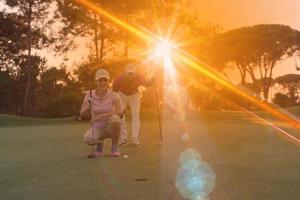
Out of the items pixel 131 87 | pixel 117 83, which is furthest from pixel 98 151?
pixel 131 87

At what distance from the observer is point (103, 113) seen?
10.9 meters

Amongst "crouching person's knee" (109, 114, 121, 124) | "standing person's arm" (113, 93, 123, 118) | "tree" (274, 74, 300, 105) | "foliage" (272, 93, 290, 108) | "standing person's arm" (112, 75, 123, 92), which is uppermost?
"tree" (274, 74, 300, 105)

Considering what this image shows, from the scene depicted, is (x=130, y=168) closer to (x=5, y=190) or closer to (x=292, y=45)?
(x=5, y=190)

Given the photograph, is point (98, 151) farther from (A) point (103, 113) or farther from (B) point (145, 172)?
(B) point (145, 172)

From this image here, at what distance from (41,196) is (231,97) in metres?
52.8

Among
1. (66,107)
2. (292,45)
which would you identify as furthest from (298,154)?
(292,45)

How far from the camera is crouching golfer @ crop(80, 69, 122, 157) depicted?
1075 centimetres

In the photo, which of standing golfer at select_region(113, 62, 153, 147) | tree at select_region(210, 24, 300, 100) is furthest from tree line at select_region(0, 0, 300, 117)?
standing golfer at select_region(113, 62, 153, 147)

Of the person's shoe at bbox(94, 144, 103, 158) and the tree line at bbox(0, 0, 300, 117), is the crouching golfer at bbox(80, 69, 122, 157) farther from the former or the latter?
the tree line at bbox(0, 0, 300, 117)

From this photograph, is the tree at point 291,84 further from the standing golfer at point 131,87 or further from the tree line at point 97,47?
the standing golfer at point 131,87

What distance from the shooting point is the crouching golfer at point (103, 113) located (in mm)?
10750


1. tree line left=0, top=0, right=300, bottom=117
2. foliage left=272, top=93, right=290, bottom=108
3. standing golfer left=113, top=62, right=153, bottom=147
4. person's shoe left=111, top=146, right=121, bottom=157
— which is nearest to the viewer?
person's shoe left=111, top=146, right=121, bottom=157

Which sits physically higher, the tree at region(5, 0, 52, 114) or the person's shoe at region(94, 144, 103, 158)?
the tree at region(5, 0, 52, 114)

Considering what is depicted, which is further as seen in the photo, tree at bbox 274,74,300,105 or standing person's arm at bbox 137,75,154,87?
tree at bbox 274,74,300,105
